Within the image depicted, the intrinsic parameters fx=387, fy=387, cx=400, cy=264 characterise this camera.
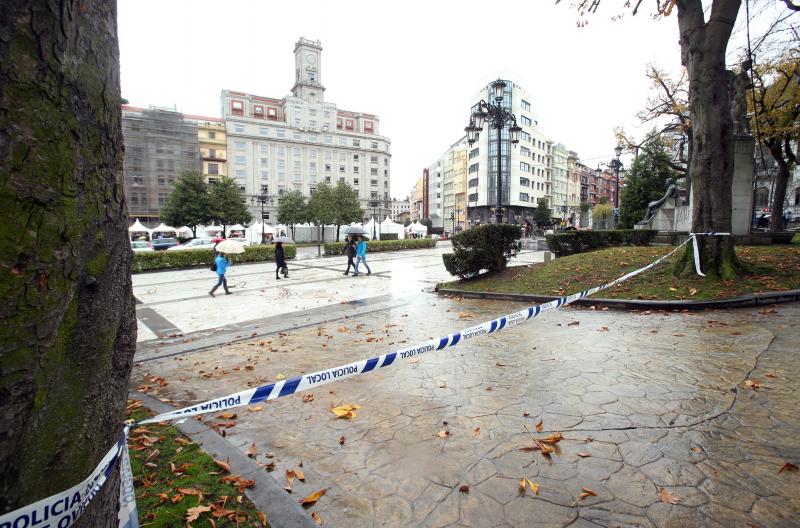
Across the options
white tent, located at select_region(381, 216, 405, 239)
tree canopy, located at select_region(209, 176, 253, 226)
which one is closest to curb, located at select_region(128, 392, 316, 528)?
white tent, located at select_region(381, 216, 405, 239)

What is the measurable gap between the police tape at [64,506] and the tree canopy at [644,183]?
4106 centimetres

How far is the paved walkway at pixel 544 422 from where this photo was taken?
2.56 m

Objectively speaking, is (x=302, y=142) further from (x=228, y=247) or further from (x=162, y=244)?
(x=228, y=247)

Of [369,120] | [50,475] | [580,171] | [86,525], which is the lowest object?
[86,525]

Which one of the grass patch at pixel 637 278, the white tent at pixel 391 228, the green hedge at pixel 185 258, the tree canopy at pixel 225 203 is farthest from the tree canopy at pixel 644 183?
the tree canopy at pixel 225 203

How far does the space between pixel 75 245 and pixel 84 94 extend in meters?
0.49

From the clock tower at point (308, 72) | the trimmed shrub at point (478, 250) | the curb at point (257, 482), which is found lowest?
the curb at point (257, 482)

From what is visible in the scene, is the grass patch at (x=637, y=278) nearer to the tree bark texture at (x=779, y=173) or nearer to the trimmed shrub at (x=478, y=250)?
the trimmed shrub at (x=478, y=250)

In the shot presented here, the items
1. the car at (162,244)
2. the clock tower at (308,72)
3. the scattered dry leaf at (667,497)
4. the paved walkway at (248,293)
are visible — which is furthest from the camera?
the clock tower at (308,72)

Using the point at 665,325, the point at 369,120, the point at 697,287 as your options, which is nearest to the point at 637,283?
the point at 697,287

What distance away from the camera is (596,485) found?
2.71 meters

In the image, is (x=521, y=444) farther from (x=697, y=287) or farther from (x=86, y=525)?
(x=697, y=287)

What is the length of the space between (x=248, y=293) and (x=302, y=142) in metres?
72.3

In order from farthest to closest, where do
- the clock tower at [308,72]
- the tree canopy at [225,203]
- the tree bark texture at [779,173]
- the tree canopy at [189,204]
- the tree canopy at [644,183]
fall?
1. the clock tower at [308,72]
2. the tree canopy at [225,203]
3. the tree canopy at [189,204]
4. the tree canopy at [644,183]
5. the tree bark texture at [779,173]
